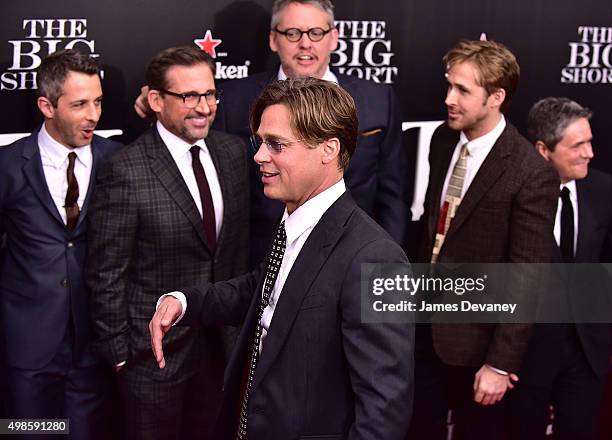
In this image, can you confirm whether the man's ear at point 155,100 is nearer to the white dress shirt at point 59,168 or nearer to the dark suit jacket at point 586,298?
the white dress shirt at point 59,168

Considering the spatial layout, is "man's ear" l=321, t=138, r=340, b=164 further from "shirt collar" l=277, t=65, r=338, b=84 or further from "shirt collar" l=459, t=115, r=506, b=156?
"shirt collar" l=277, t=65, r=338, b=84

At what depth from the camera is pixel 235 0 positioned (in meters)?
3.90

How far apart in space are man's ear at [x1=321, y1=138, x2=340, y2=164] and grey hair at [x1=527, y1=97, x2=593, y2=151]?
1.77 meters

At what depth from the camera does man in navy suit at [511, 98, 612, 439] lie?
11.5ft

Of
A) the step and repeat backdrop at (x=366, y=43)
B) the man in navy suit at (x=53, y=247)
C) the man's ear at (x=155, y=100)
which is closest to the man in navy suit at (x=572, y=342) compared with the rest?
the step and repeat backdrop at (x=366, y=43)

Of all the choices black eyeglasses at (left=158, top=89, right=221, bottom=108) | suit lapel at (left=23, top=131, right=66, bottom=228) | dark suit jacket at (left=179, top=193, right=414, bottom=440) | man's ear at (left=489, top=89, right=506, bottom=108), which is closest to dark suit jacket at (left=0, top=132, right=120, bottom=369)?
suit lapel at (left=23, top=131, right=66, bottom=228)

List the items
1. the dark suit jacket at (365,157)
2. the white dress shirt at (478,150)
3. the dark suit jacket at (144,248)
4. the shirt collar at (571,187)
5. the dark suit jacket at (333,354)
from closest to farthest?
the dark suit jacket at (333,354) → the dark suit jacket at (144,248) → the white dress shirt at (478,150) → the dark suit jacket at (365,157) → the shirt collar at (571,187)

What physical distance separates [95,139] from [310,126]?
146 centimetres

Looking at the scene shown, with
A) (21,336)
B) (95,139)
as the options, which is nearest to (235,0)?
(95,139)

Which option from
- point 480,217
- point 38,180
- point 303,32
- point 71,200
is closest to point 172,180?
point 71,200

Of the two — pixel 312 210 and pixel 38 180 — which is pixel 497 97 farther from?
pixel 38 180

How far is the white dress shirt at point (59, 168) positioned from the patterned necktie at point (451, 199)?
1.38 metres

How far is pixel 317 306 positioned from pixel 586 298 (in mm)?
1833

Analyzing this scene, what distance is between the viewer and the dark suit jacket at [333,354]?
212 centimetres
